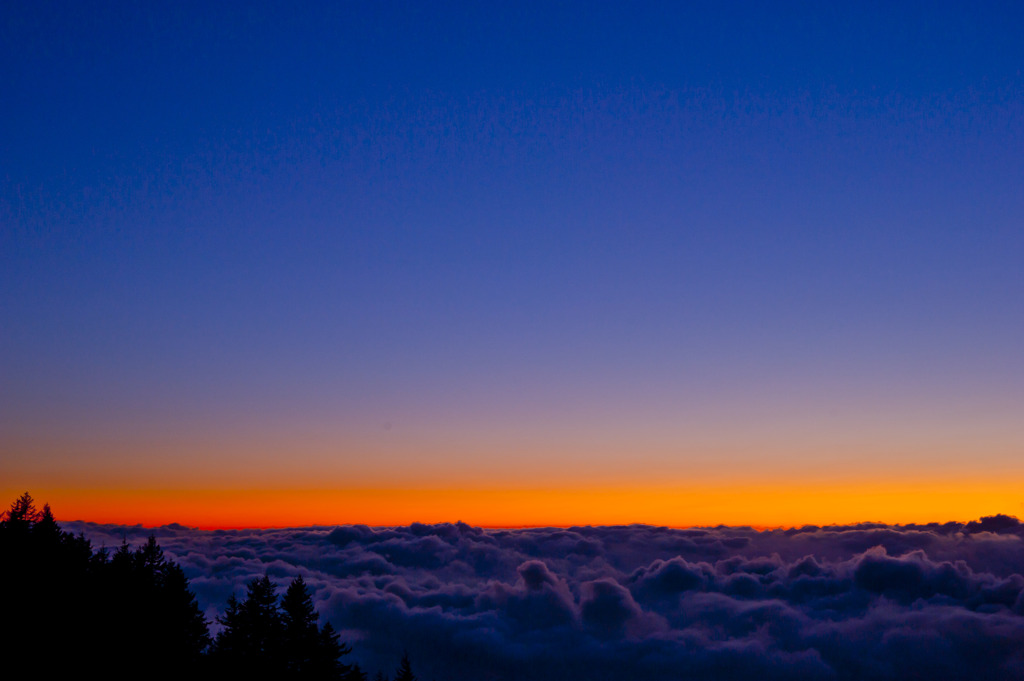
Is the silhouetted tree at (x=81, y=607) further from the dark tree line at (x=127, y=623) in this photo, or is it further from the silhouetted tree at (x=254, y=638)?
the silhouetted tree at (x=254, y=638)

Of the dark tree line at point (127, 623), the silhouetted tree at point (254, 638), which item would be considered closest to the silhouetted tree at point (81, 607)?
the dark tree line at point (127, 623)

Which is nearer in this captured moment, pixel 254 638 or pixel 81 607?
pixel 81 607

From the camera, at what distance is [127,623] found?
42.6m

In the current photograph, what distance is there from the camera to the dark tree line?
38.8 meters

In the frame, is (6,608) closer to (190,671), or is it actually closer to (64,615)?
Answer: (64,615)


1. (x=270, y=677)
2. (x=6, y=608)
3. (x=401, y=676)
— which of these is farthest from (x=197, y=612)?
(x=401, y=676)

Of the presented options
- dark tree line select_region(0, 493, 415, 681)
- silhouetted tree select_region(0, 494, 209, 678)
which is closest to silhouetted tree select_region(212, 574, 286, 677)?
dark tree line select_region(0, 493, 415, 681)

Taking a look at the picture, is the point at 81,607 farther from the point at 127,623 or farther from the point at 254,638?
the point at 254,638

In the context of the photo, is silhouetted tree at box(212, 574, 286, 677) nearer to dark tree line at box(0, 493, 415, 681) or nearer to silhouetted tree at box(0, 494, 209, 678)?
dark tree line at box(0, 493, 415, 681)

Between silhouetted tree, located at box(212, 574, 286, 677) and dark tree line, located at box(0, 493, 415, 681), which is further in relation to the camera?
silhouetted tree, located at box(212, 574, 286, 677)

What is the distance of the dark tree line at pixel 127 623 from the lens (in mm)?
38750

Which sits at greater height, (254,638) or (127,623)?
(127,623)

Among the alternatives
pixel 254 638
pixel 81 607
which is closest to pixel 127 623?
pixel 81 607

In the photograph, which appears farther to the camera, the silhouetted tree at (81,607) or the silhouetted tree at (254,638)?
the silhouetted tree at (254,638)
